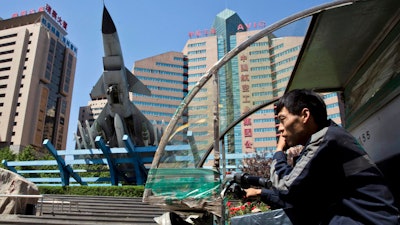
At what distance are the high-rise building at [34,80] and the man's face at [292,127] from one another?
243 feet

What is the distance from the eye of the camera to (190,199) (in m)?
2.62

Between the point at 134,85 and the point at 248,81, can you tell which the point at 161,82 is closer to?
the point at 134,85

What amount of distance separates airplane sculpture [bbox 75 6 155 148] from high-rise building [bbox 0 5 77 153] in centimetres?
4365

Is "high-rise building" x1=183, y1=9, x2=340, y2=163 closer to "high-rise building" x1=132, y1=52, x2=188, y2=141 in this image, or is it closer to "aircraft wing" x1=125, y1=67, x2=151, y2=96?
"aircraft wing" x1=125, y1=67, x2=151, y2=96

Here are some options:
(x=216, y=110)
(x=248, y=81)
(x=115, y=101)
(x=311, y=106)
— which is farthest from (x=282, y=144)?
(x=115, y=101)

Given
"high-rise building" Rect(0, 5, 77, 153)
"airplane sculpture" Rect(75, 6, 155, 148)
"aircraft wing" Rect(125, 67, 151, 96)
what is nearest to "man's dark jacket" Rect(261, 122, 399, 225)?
"airplane sculpture" Rect(75, 6, 155, 148)

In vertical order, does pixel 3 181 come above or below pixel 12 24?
below

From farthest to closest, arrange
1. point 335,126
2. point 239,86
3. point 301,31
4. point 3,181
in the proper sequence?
point 3,181
point 239,86
point 301,31
point 335,126

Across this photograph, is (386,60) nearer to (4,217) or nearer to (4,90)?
(4,217)

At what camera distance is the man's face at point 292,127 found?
1595mm

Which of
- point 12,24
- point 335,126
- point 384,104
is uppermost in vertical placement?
point 12,24

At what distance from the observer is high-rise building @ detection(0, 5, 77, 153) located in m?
66.8

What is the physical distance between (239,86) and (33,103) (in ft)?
250

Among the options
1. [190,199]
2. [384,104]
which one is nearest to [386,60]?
[384,104]
